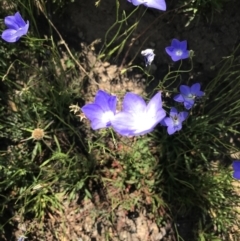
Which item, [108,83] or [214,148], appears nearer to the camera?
[214,148]

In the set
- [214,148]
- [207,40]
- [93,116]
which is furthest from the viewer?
[207,40]

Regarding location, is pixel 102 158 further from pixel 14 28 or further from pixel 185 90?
pixel 14 28

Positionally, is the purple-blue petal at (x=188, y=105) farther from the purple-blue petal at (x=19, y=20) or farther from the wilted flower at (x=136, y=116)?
the purple-blue petal at (x=19, y=20)

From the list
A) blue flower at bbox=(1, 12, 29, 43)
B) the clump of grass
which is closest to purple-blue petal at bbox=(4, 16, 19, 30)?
blue flower at bbox=(1, 12, 29, 43)

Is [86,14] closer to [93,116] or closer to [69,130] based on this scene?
[69,130]

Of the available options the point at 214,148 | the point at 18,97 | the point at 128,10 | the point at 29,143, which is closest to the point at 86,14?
the point at 128,10

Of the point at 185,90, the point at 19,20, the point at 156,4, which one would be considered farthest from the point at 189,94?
the point at 19,20

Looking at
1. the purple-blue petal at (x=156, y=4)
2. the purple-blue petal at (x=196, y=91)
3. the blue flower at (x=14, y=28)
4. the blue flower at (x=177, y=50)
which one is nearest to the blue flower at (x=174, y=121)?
the purple-blue petal at (x=196, y=91)
